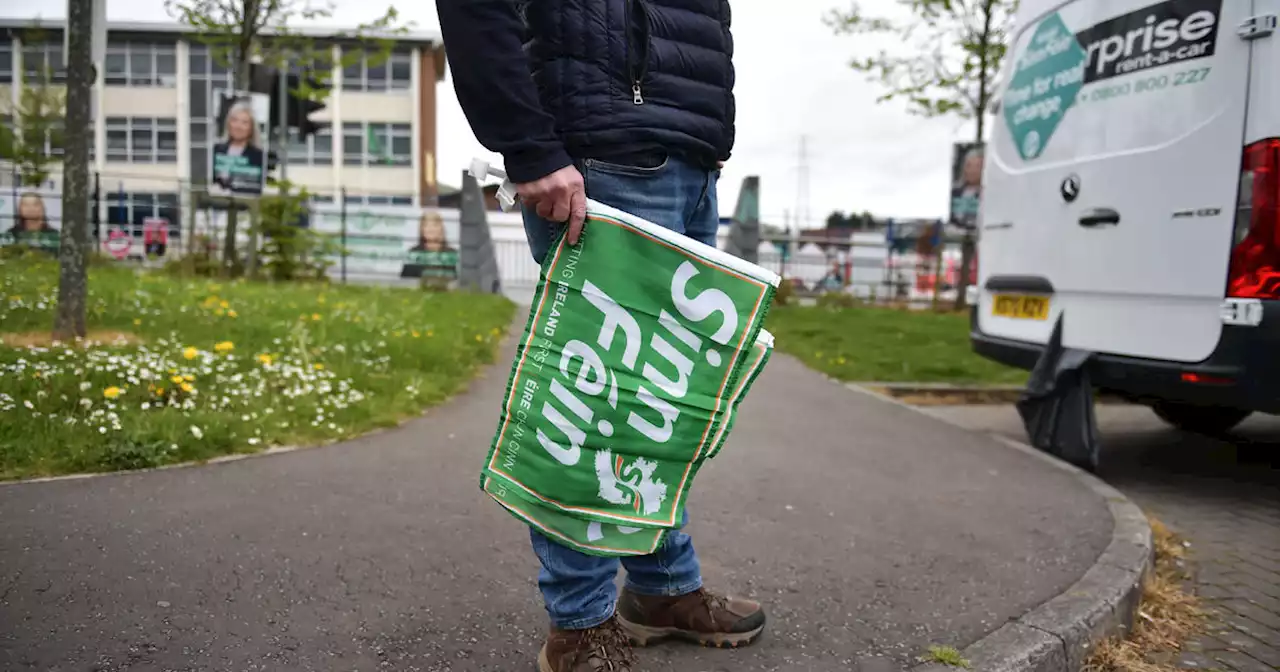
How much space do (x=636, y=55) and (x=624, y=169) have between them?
257mm

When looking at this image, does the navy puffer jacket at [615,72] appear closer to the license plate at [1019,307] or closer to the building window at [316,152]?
Answer: the license plate at [1019,307]

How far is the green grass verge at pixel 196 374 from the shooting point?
11.7 feet

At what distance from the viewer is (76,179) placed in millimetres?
5238

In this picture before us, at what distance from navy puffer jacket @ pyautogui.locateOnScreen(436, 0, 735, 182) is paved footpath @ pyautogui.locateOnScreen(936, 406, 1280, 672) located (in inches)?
84.2

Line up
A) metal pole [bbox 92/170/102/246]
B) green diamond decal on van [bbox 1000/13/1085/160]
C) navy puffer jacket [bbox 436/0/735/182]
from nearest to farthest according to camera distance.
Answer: navy puffer jacket [bbox 436/0/735/182] → green diamond decal on van [bbox 1000/13/1085/160] → metal pole [bbox 92/170/102/246]

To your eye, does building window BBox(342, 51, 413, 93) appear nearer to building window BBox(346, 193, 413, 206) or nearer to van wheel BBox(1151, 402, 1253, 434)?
building window BBox(346, 193, 413, 206)

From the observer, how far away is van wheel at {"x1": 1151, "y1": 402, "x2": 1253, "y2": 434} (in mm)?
5316

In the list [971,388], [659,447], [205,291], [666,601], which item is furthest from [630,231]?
[205,291]

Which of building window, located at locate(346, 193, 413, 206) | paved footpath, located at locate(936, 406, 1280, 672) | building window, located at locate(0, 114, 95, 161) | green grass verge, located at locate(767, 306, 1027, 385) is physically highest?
building window, located at locate(0, 114, 95, 161)

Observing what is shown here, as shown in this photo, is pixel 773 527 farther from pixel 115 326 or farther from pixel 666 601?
pixel 115 326

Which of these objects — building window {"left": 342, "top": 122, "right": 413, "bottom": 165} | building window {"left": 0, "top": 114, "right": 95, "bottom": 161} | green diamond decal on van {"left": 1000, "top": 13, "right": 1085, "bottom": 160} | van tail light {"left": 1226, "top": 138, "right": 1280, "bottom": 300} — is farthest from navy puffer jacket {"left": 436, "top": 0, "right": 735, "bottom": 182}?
building window {"left": 342, "top": 122, "right": 413, "bottom": 165}

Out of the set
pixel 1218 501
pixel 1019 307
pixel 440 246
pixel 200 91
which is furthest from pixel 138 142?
pixel 1218 501

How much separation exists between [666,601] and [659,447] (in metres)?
0.55

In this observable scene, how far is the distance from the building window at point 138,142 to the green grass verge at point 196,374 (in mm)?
36958
